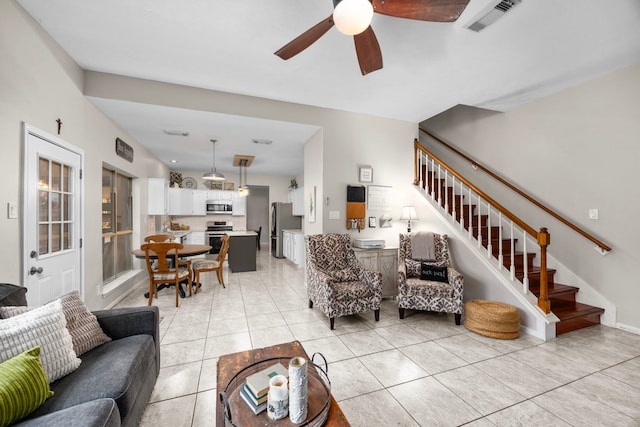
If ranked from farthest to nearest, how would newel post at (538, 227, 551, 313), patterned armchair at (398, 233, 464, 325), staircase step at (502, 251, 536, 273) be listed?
staircase step at (502, 251, 536, 273) → patterned armchair at (398, 233, 464, 325) → newel post at (538, 227, 551, 313)

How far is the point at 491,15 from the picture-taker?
212 cm

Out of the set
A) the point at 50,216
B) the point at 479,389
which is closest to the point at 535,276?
the point at 479,389

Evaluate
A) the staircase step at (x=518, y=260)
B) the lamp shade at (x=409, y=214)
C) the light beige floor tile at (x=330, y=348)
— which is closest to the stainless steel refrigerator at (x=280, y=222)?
the lamp shade at (x=409, y=214)

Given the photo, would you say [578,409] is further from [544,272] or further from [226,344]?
[226,344]

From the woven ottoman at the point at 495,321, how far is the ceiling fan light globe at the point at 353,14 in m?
2.91

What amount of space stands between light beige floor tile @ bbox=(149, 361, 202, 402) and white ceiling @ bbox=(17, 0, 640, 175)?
2919mm

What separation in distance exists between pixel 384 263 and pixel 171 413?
9.94ft

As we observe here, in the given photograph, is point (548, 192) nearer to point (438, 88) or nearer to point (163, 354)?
point (438, 88)

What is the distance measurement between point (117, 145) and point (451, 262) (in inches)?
205

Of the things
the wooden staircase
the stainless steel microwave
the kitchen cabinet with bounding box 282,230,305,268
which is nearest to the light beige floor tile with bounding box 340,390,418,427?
the wooden staircase

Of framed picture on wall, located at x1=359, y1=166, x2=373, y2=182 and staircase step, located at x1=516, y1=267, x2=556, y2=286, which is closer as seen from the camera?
staircase step, located at x1=516, y1=267, x2=556, y2=286

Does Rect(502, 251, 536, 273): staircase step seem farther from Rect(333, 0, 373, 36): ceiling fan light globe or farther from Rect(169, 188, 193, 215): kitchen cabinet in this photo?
Rect(169, 188, 193, 215): kitchen cabinet

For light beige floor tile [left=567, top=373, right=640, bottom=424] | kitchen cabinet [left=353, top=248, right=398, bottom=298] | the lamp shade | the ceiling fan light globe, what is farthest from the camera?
the lamp shade

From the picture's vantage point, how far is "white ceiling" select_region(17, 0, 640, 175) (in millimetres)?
2107
